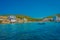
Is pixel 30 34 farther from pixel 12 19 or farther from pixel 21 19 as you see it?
pixel 21 19

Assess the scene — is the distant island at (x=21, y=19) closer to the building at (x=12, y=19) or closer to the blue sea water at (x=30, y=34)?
the building at (x=12, y=19)

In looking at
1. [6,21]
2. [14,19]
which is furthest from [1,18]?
[14,19]

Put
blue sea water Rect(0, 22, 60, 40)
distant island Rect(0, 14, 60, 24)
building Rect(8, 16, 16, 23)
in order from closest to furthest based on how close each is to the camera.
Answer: blue sea water Rect(0, 22, 60, 40) < distant island Rect(0, 14, 60, 24) < building Rect(8, 16, 16, 23)

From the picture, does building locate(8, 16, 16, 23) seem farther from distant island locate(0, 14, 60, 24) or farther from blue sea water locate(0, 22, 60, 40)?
blue sea water locate(0, 22, 60, 40)

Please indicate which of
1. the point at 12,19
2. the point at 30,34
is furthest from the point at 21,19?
the point at 30,34

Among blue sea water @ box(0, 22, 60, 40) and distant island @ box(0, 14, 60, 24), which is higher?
distant island @ box(0, 14, 60, 24)

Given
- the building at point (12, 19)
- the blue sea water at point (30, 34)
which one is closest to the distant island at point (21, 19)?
the building at point (12, 19)

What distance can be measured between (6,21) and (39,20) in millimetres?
8609

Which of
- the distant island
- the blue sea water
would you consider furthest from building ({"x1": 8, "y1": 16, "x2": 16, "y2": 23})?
the blue sea water

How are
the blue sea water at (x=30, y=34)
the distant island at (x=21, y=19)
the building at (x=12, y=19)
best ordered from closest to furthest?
the blue sea water at (x=30, y=34), the distant island at (x=21, y=19), the building at (x=12, y=19)

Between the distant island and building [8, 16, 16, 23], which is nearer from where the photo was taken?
the distant island

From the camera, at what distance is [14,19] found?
2820 centimetres

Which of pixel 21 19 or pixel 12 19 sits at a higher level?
pixel 12 19

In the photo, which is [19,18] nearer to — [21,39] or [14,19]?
[14,19]
